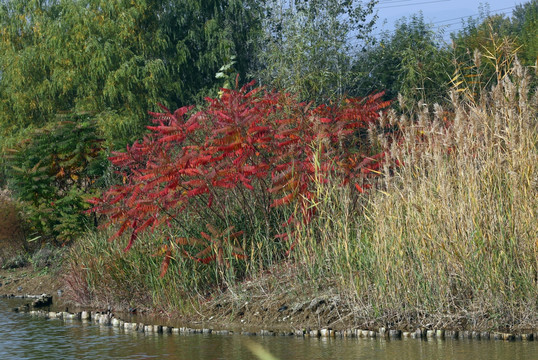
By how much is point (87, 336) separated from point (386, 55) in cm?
1865

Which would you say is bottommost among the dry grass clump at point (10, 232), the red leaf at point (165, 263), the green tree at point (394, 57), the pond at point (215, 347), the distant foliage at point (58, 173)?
the pond at point (215, 347)

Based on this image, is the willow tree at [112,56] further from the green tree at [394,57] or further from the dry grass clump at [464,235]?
the dry grass clump at [464,235]

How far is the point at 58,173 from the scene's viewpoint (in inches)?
594

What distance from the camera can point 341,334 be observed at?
7520 mm

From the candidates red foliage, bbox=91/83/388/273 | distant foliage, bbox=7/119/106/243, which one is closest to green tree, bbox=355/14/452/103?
distant foliage, bbox=7/119/106/243

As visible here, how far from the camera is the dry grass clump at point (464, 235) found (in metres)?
7.01

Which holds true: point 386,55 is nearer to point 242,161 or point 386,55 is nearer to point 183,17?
point 183,17

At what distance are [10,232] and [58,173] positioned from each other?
1.99 m

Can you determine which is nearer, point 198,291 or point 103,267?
point 198,291

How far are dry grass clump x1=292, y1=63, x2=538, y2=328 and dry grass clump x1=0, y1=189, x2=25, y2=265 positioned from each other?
1017cm

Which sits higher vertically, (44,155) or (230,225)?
(44,155)

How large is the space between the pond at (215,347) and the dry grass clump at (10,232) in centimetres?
729

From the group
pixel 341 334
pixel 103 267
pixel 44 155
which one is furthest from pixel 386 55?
pixel 341 334

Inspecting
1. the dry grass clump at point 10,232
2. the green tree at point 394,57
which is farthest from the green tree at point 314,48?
A: the dry grass clump at point 10,232
